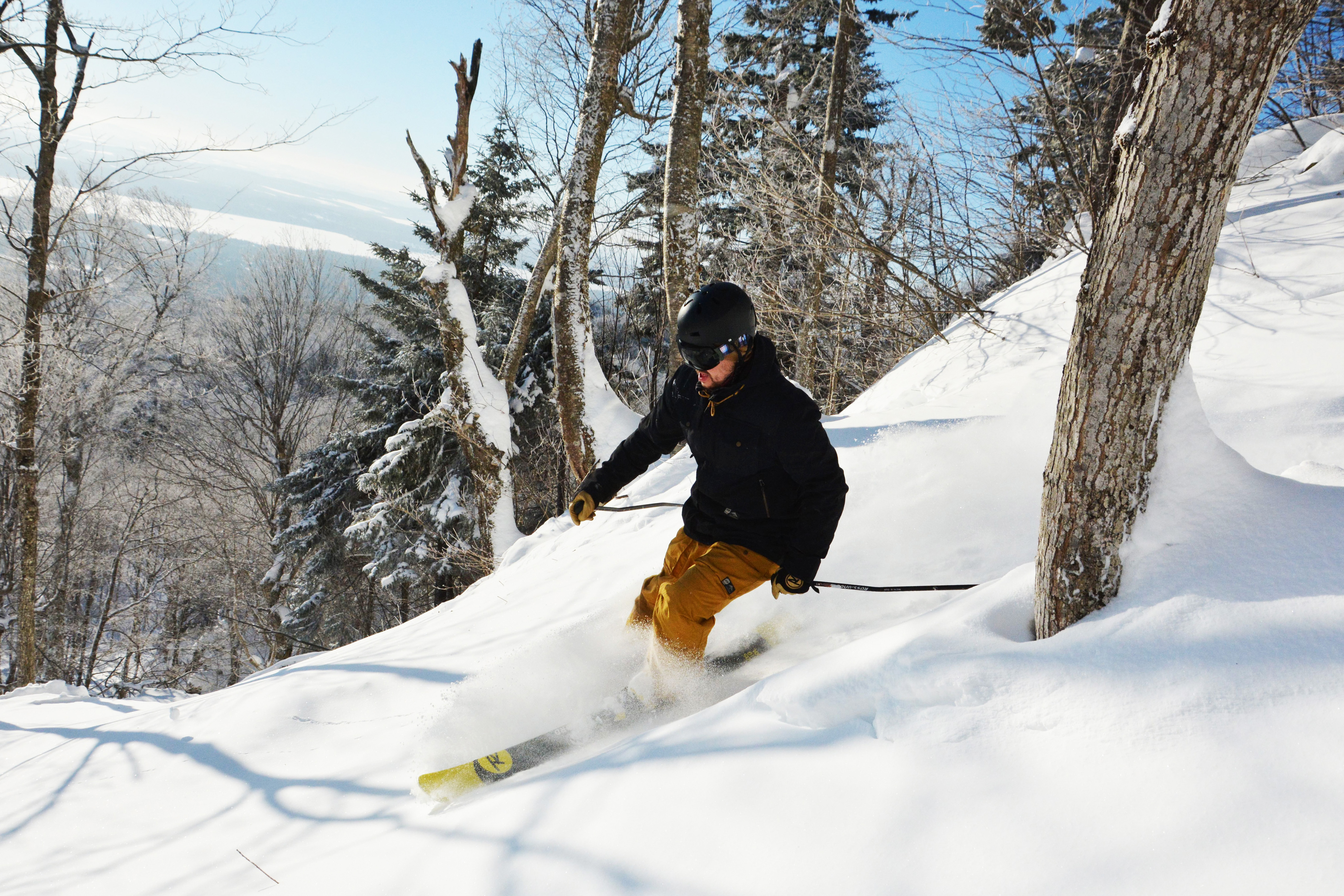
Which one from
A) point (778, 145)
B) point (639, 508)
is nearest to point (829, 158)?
point (778, 145)

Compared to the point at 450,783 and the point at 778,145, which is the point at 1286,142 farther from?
the point at 450,783

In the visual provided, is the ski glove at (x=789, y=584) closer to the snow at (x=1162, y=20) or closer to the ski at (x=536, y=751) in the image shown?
the ski at (x=536, y=751)

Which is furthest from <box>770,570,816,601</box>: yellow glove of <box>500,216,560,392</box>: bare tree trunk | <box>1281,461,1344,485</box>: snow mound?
<box>500,216,560,392</box>: bare tree trunk

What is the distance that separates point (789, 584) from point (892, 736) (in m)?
1.02

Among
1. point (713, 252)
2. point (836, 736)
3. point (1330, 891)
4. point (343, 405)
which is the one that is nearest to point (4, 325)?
point (343, 405)

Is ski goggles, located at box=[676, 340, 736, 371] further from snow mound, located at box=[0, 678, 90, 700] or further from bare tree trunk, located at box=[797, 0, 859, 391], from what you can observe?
snow mound, located at box=[0, 678, 90, 700]

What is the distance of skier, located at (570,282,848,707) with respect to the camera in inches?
104

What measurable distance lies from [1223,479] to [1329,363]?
2985 millimetres

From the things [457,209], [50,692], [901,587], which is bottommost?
[50,692]

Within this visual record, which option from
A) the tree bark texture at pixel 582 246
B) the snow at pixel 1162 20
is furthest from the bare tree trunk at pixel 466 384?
the snow at pixel 1162 20

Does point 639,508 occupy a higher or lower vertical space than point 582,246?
lower

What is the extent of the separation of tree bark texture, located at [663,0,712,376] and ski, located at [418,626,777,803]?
5.04m

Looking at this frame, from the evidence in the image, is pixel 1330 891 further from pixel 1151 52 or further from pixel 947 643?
pixel 1151 52

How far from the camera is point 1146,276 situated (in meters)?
1.68
